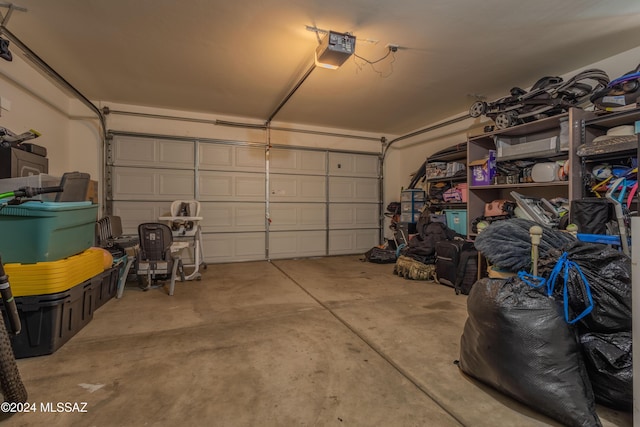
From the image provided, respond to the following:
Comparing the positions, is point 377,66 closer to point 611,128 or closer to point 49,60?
point 611,128

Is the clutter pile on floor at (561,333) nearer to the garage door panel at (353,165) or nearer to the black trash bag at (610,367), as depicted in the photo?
the black trash bag at (610,367)

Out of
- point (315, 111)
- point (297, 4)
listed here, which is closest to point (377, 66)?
point (297, 4)

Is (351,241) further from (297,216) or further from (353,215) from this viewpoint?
(297,216)

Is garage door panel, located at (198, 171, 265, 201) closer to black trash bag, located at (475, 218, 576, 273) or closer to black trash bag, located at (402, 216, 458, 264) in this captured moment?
black trash bag, located at (402, 216, 458, 264)

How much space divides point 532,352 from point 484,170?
3125mm

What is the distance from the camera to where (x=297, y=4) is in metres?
2.43

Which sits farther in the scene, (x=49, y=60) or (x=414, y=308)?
(x=49, y=60)

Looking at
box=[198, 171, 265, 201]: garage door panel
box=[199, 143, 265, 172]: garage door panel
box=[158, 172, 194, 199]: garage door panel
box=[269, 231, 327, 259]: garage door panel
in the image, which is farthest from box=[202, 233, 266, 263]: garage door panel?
box=[199, 143, 265, 172]: garage door panel

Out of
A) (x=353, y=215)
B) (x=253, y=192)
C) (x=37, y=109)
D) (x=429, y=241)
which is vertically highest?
(x=37, y=109)

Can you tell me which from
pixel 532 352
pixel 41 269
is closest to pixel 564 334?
pixel 532 352

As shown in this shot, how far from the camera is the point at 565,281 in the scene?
1.44 metres

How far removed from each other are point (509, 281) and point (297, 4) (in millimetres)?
2582

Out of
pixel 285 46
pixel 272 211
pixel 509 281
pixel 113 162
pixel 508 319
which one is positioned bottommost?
pixel 508 319

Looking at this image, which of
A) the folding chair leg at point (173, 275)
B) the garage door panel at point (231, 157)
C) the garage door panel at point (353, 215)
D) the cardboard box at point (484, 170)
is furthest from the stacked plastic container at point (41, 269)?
the garage door panel at point (353, 215)
